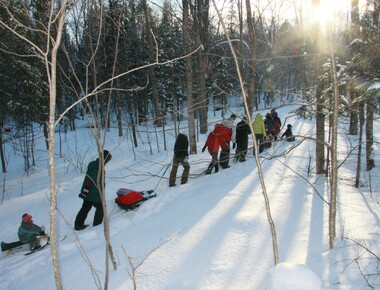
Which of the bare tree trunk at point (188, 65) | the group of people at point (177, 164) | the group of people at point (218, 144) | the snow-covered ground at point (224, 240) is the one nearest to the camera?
the snow-covered ground at point (224, 240)

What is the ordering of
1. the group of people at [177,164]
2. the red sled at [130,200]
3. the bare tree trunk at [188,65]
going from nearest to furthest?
1. the group of people at [177,164]
2. the red sled at [130,200]
3. the bare tree trunk at [188,65]

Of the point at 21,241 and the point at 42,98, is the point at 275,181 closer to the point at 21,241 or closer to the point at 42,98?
the point at 21,241

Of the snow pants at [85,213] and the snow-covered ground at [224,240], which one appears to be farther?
the snow pants at [85,213]

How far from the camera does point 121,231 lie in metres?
5.69

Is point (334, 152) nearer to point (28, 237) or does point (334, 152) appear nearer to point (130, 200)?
point (130, 200)

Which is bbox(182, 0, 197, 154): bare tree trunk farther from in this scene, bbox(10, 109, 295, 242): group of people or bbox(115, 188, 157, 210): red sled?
bbox(115, 188, 157, 210): red sled

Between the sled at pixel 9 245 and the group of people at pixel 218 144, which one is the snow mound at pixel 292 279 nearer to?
the group of people at pixel 218 144

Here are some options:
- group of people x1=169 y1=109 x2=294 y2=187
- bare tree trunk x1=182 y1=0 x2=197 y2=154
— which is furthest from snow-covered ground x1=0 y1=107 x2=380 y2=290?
bare tree trunk x1=182 y1=0 x2=197 y2=154

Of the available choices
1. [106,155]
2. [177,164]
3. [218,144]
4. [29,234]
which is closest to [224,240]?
[177,164]

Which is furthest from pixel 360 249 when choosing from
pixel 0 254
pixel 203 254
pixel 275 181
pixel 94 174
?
pixel 0 254

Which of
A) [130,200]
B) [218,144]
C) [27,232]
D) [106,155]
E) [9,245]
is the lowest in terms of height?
[9,245]

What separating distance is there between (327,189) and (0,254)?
23.4ft

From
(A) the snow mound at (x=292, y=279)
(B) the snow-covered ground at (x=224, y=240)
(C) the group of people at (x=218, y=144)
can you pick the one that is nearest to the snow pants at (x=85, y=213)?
(B) the snow-covered ground at (x=224, y=240)

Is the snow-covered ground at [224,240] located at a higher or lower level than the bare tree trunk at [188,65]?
lower
